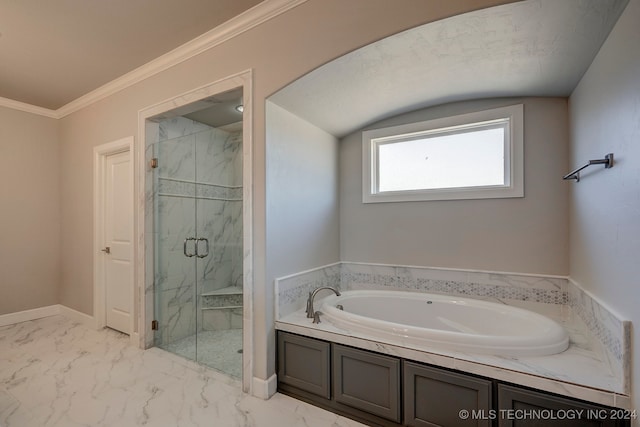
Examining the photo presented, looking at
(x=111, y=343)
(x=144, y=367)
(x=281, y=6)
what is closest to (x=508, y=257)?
(x=281, y=6)

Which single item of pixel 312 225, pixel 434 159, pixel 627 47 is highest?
pixel 627 47

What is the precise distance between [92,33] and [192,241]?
179 cm

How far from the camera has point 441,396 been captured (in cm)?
153

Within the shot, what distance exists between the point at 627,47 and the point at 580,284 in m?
1.37

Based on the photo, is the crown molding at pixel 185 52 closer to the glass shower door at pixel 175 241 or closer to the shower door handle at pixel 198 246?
the glass shower door at pixel 175 241

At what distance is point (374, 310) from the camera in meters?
2.61

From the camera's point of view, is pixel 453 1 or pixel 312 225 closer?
pixel 453 1

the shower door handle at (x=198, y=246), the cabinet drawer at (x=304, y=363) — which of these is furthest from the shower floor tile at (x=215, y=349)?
the shower door handle at (x=198, y=246)

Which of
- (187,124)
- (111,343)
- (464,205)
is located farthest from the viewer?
(187,124)

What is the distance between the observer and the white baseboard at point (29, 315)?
3.43 metres

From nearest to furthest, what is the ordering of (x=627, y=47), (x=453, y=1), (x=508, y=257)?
1. (x=627, y=47)
2. (x=453, y=1)
3. (x=508, y=257)

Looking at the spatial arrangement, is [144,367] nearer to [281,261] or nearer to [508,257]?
[281,261]

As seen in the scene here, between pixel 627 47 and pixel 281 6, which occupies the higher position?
pixel 281 6

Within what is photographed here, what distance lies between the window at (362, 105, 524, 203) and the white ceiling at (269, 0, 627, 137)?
0.67ft
